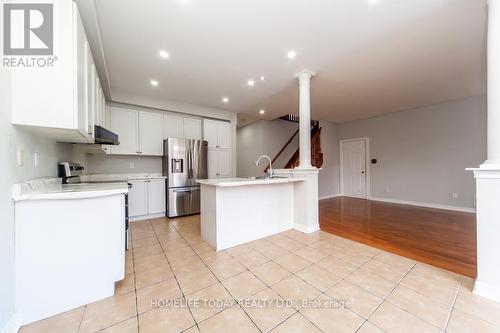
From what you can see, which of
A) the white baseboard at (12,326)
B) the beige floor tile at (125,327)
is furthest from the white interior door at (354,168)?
the white baseboard at (12,326)

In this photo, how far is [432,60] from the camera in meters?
2.82

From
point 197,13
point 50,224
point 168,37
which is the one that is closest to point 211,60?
point 168,37

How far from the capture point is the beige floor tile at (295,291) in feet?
4.98

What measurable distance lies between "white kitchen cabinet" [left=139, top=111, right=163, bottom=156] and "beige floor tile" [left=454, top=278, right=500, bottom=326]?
467cm

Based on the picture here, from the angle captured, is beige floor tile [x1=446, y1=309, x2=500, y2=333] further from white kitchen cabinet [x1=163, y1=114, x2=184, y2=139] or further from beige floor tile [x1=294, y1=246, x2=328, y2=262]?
white kitchen cabinet [x1=163, y1=114, x2=184, y2=139]

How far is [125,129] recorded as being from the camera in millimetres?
3877

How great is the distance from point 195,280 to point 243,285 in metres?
0.46

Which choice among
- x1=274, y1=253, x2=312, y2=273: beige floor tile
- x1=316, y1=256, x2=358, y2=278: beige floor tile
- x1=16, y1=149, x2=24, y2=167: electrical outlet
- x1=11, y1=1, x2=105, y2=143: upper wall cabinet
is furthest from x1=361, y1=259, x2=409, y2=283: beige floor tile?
x1=16, y1=149, x2=24, y2=167: electrical outlet

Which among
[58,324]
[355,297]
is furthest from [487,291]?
[58,324]

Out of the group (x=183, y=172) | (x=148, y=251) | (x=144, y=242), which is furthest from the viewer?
(x=183, y=172)

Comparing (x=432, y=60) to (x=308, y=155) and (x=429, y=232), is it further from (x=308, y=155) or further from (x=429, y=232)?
(x=429, y=232)

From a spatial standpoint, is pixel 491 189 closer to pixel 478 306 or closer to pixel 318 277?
pixel 478 306

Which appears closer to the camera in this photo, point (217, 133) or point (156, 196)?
point (156, 196)

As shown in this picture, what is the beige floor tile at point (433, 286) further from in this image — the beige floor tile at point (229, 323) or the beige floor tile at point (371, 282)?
the beige floor tile at point (229, 323)
